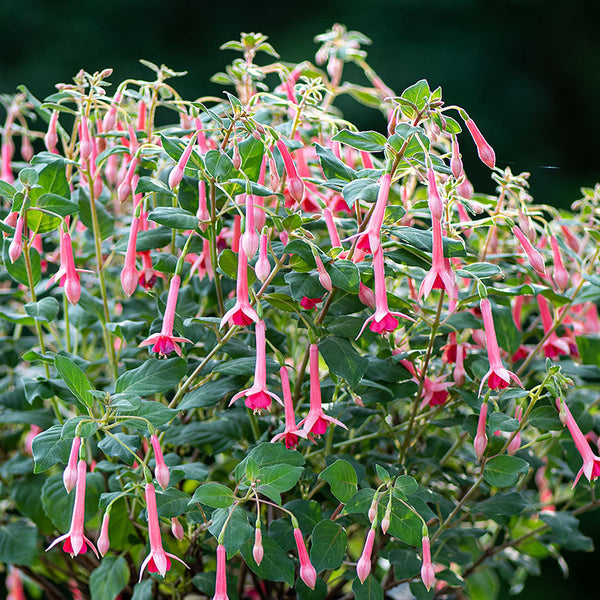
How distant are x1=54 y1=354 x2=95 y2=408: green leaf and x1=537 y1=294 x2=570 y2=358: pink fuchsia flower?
312mm

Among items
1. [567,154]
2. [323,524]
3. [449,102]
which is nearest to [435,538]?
[323,524]

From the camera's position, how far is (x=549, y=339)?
0.55m

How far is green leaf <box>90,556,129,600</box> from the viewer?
0.51 m

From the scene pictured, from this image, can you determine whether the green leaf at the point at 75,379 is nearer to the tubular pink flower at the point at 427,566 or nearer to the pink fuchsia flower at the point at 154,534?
the pink fuchsia flower at the point at 154,534

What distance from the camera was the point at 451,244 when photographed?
0.42 m

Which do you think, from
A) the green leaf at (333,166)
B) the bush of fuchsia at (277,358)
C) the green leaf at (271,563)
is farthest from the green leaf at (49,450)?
the green leaf at (333,166)

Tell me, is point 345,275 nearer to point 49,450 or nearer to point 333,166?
point 333,166

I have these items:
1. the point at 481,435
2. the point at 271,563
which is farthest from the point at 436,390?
the point at 271,563

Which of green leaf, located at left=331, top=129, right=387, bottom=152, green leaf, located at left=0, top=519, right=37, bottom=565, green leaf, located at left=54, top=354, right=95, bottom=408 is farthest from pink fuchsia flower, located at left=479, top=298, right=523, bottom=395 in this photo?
green leaf, located at left=0, top=519, right=37, bottom=565

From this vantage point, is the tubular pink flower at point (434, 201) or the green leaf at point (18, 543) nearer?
the tubular pink flower at point (434, 201)

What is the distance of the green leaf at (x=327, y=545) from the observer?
0.42m

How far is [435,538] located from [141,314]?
256mm

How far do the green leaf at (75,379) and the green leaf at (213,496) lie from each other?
8cm

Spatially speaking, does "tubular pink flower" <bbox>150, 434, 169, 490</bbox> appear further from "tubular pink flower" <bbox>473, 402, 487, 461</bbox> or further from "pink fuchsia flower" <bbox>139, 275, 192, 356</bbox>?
"tubular pink flower" <bbox>473, 402, 487, 461</bbox>
